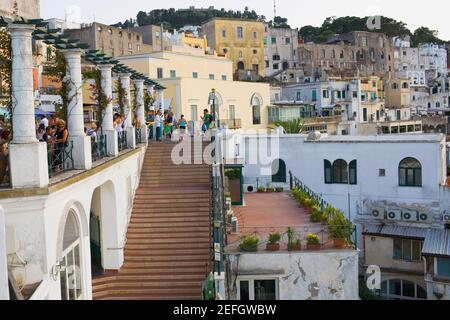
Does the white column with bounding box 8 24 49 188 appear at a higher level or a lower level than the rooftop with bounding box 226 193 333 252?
higher

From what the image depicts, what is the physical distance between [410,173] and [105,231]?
17428mm

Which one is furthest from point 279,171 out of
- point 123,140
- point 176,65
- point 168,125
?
point 176,65

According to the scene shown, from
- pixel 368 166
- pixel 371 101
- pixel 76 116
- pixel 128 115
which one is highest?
pixel 371 101

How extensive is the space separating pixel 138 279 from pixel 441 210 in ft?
58.4

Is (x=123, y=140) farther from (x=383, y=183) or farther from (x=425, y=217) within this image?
(x=425, y=217)

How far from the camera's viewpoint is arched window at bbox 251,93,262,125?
4347cm

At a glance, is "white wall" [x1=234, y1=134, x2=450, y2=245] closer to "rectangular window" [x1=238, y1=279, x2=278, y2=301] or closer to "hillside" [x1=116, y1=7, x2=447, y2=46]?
"rectangular window" [x1=238, y1=279, x2=278, y2=301]

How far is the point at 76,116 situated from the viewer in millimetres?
13617

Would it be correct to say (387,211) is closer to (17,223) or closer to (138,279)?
(138,279)

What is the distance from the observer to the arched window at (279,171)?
31472 mm

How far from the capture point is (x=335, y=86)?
5938 centimetres

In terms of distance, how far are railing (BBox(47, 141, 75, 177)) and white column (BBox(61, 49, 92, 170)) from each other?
12cm

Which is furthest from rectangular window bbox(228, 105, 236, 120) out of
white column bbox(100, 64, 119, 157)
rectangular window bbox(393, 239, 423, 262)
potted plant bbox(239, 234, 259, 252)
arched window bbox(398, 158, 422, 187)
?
potted plant bbox(239, 234, 259, 252)

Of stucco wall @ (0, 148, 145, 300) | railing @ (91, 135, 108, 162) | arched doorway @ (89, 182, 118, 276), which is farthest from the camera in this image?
arched doorway @ (89, 182, 118, 276)
